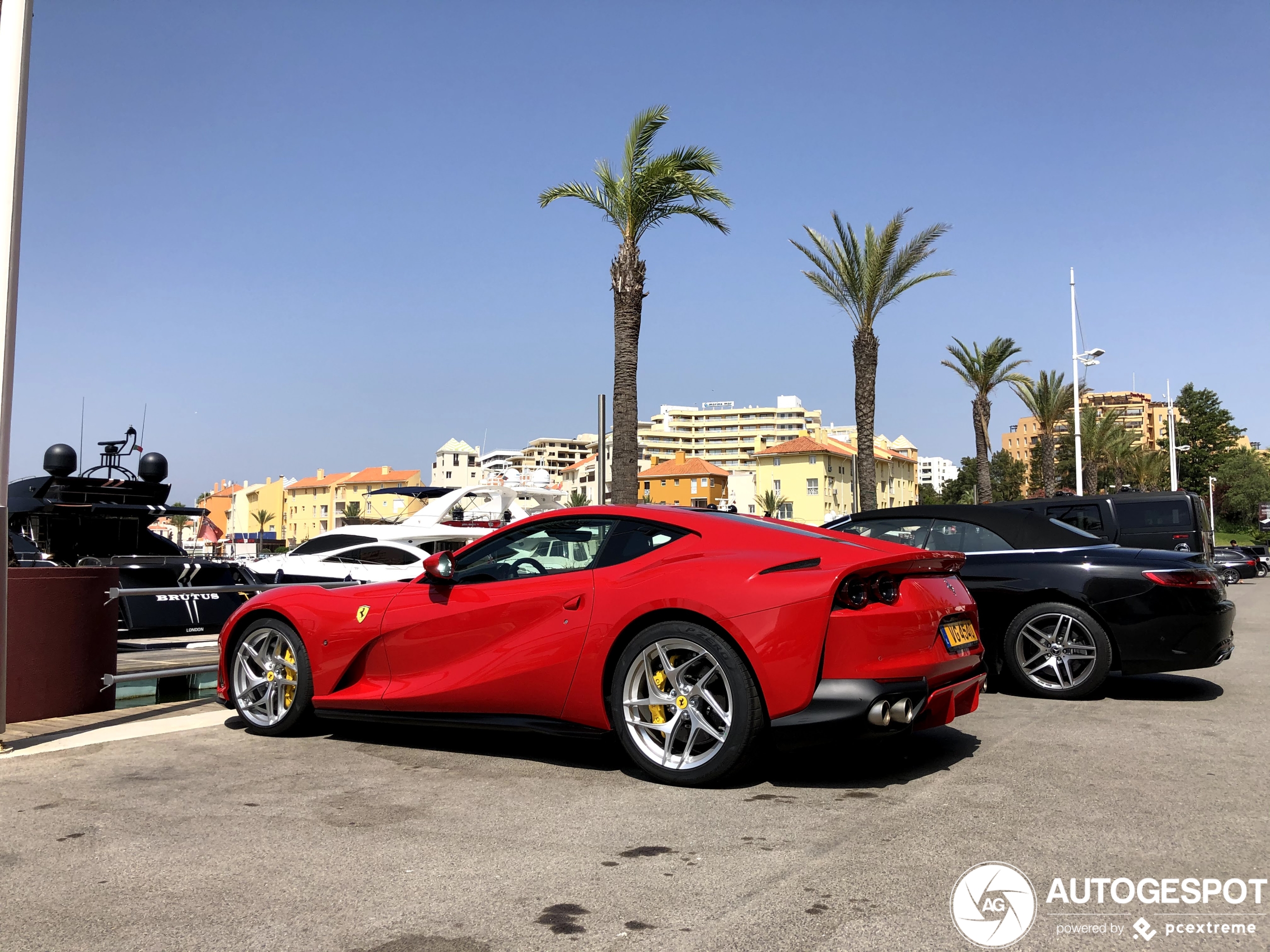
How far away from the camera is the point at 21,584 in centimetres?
648

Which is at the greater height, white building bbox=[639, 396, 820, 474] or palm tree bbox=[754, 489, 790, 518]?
white building bbox=[639, 396, 820, 474]

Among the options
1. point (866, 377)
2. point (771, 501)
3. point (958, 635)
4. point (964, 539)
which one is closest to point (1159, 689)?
point (964, 539)

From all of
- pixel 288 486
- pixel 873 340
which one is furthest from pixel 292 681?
pixel 288 486

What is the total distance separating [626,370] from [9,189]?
13802mm

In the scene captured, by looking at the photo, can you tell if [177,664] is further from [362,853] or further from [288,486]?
[288,486]

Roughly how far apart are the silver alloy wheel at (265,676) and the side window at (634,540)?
7.20 ft

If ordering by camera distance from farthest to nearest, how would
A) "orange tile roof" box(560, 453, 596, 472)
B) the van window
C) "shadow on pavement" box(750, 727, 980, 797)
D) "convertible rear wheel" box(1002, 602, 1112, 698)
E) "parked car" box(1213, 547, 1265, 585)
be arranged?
"orange tile roof" box(560, 453, 596, 472) → "parked car" box(1213, 547, 1265, 585) → the van window → "convertible rear wheel" box(1002, 602, 1112, 698) → "shadow on pavement" box(750, 727, 980, 797)

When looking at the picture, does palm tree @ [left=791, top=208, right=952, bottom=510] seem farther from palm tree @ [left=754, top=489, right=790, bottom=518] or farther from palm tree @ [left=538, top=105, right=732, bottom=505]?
palm tree @ [left=754, top=489, right=790, bottom=518]

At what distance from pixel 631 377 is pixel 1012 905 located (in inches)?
651

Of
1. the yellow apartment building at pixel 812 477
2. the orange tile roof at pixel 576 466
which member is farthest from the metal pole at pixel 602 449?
the orange tile roof at pixel 576 466

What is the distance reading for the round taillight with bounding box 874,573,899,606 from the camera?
15.6ft

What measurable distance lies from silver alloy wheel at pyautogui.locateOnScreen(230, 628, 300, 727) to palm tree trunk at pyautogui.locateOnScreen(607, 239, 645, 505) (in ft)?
42.7

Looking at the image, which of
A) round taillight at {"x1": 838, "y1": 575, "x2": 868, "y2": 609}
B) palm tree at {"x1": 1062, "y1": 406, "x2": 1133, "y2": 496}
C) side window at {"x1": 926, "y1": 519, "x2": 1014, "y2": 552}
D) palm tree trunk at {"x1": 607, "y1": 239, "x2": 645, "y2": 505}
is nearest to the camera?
round taillight at {"x1": 838, "y1": 575, "x2": 868, "y2": 609}

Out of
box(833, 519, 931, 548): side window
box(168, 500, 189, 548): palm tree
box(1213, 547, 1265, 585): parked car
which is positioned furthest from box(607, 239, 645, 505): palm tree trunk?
box(1213, 547, 1265, 585): parked car
